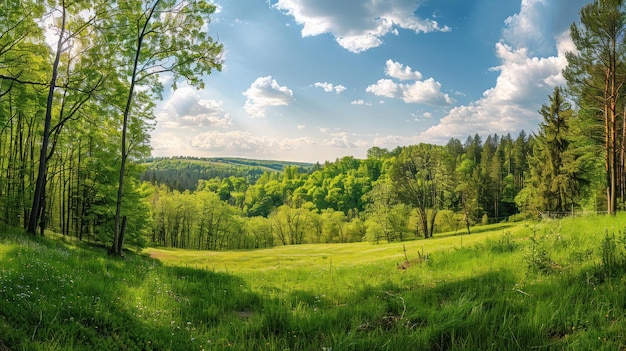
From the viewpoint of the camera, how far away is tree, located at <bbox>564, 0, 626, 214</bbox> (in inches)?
839

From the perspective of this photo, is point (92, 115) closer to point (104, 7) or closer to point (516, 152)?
point (104, 7)

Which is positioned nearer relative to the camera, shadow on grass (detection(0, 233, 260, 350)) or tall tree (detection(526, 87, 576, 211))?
shadow on grass (detection(0, 233, 260, 350))

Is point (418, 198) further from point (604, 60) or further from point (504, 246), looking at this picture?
point (504, 246)

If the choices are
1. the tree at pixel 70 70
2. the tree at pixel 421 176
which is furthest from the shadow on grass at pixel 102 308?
the tree at pixel 421 176

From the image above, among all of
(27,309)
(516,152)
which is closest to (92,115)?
(27,309)

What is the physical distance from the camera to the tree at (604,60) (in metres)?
21.3

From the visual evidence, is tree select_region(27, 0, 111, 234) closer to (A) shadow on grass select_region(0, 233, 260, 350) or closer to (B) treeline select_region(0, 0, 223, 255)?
(B) treeline select_region(0, 0, 223, 255)

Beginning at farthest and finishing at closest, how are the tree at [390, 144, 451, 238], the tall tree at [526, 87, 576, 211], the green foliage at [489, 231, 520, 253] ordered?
1. the tree at [390, 144, 451, 238]
2. the tall tree at [526, 87, 576, 211]
3. the green foliage at [489, 231, 520, 253]

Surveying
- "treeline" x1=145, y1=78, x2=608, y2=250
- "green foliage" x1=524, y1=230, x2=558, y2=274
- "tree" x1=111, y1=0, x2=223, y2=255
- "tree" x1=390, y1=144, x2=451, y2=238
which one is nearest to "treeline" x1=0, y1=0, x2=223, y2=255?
"tree" x1=111, y1=0, x2=223, y2=255

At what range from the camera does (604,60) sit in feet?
73.4

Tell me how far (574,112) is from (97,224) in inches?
2043

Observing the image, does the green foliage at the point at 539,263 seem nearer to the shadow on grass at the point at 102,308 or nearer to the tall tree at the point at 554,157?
the shadow on grass at the point at 102,308

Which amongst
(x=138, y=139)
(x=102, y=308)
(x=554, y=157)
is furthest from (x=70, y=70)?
(x=554, y=157)

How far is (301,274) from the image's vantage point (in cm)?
1334
